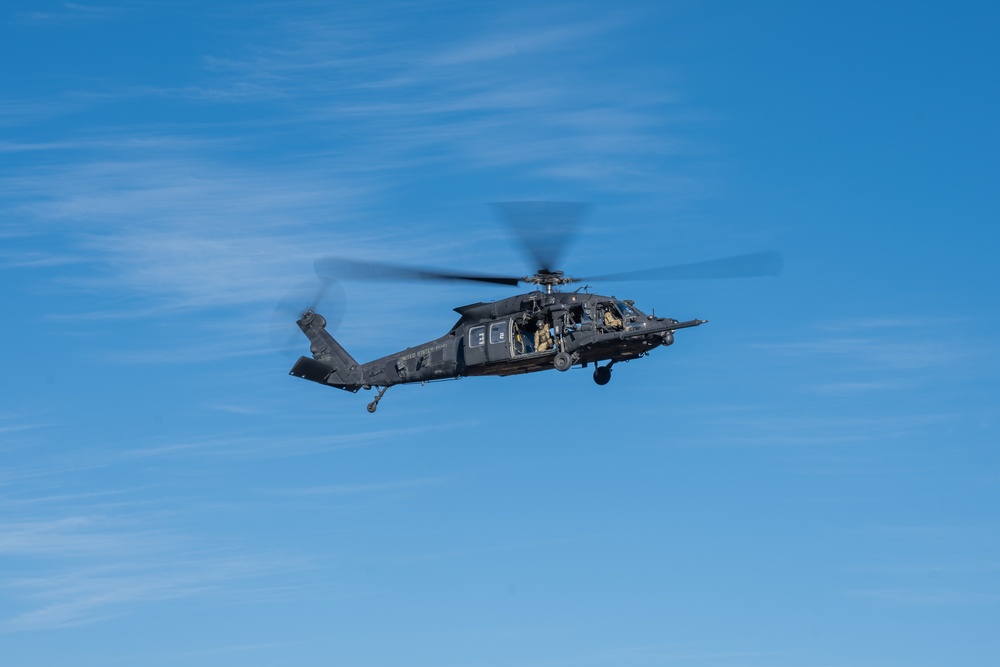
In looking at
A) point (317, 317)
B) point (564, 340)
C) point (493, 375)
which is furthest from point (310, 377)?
point (564, 340)

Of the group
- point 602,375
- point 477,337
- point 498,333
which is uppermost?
point 477,337

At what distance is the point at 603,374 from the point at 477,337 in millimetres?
6810

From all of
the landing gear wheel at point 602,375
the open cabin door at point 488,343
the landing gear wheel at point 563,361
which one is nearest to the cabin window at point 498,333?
the open cabin door at point 488,343

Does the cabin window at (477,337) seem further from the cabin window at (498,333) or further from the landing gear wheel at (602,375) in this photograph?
the landing gear wheel at (602,375)

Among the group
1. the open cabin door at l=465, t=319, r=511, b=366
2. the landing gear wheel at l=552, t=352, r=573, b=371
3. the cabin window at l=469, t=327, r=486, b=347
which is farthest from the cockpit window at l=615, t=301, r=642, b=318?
the cabin window at l=469, t=327, r=486, b=347

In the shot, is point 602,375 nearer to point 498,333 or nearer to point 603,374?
point 603,374

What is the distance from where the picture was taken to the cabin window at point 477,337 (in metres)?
81.2

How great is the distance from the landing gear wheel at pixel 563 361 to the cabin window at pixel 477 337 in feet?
15.2

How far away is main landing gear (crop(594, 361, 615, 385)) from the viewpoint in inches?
3162

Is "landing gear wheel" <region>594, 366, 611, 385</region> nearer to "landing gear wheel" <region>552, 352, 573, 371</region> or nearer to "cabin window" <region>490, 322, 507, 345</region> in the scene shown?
"landing gear wheel" <region>552, 352, 573, 371</region>

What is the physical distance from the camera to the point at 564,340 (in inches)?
3088

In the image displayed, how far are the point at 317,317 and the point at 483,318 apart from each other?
52.0 ft

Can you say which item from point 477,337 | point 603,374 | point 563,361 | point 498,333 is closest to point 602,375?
point 603,374

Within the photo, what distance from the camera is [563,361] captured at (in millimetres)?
78062
